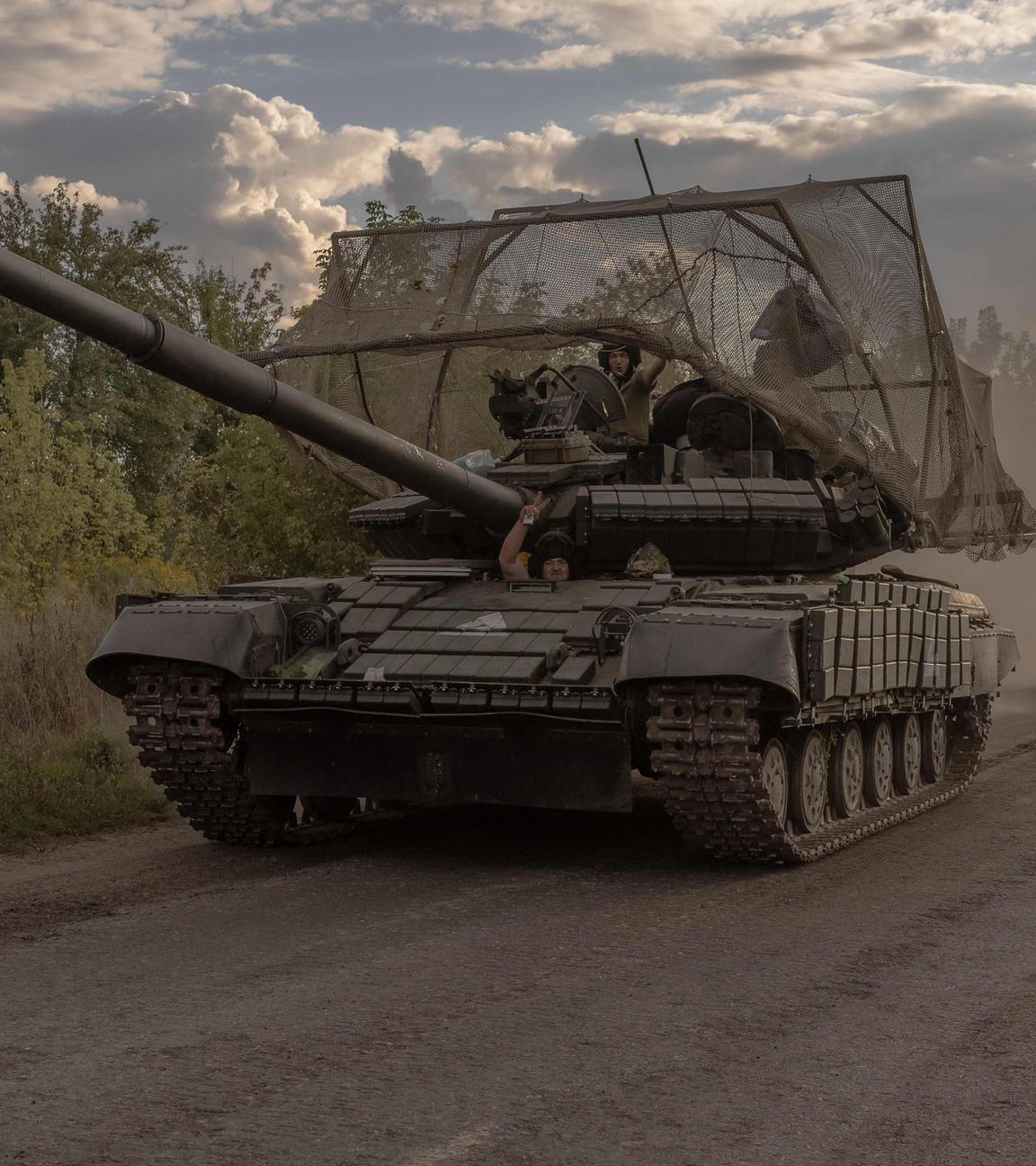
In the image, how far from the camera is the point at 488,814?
12484 mm

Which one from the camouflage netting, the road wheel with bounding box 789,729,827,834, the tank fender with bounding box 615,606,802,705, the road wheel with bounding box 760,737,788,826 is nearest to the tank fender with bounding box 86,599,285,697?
the tank fender with bounding box 615,606,802,705

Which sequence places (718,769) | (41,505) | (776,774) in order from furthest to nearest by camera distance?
(41,505) → (776,774) → (718,769)

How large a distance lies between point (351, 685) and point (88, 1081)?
4449 millimetres

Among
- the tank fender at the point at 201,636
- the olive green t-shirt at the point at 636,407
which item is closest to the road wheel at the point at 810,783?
the olive green t-shirt at the point at 636,407

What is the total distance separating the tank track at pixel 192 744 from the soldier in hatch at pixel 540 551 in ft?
6.85

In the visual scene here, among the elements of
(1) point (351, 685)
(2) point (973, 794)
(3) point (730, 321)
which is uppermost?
(3) point (730, 321)

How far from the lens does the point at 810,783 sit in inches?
423

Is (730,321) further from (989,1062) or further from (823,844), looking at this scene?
(989,1062)

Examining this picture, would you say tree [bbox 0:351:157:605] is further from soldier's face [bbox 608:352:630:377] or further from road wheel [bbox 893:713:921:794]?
road wheel [bbox 893:713:921:794]

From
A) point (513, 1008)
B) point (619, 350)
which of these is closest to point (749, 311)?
point (619, 350)

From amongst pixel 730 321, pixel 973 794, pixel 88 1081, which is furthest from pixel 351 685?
pixel 973 794

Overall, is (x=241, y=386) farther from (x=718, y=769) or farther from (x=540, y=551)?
(x=718, y=769)

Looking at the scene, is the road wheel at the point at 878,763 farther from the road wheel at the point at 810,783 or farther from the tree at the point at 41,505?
the tree at the point at 41,505

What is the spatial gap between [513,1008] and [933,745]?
8.19m
